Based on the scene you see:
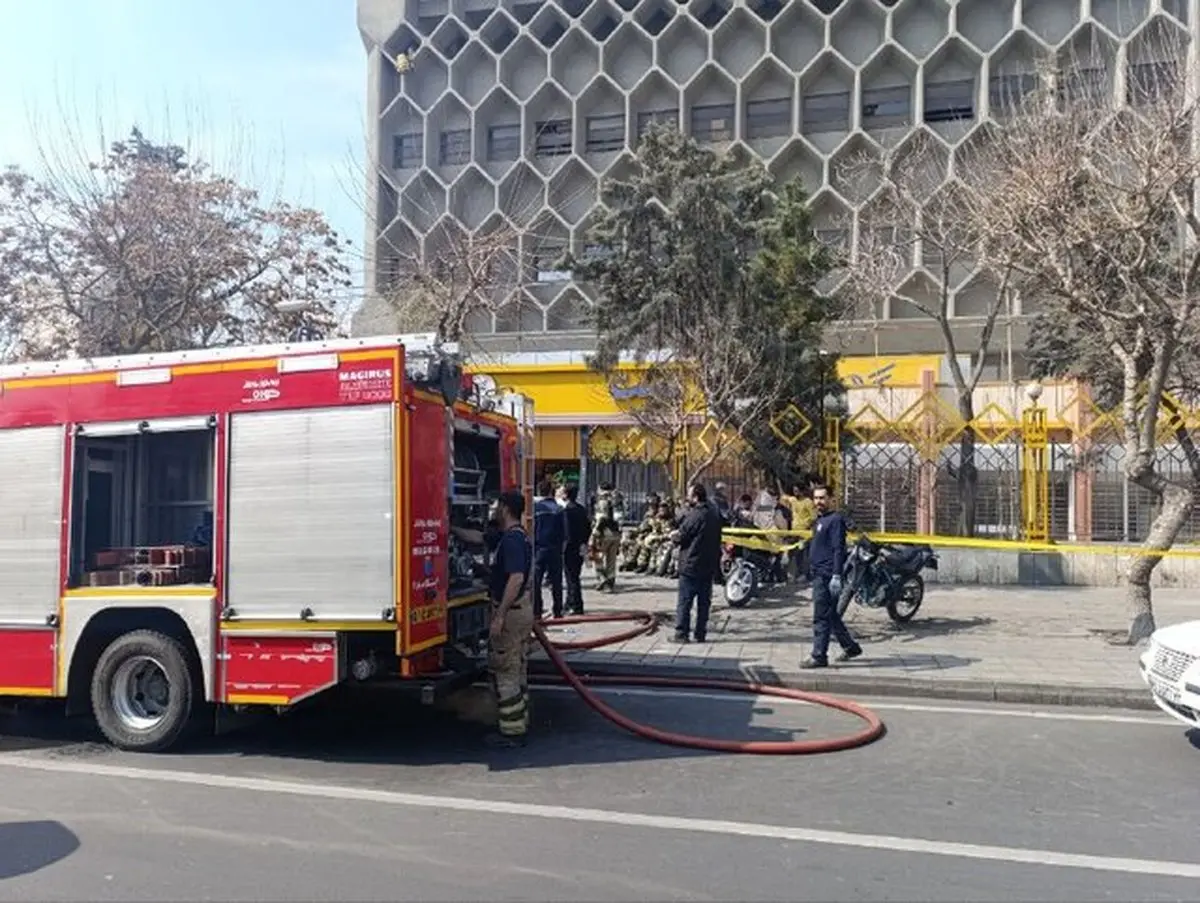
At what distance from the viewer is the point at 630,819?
5.56 m

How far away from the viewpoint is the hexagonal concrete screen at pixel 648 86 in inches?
1433

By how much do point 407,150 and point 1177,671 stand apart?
39471 mm

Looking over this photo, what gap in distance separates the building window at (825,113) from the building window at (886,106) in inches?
29.7

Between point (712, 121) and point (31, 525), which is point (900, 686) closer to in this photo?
point (31, 525)

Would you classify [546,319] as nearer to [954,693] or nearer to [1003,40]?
[1003,40]

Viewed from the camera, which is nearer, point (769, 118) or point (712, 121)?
point (769, 118)

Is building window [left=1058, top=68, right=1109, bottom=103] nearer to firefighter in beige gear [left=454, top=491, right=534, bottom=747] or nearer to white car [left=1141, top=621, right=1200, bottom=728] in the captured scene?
white car [left=1141, top=621, right=1200, bottom=728]

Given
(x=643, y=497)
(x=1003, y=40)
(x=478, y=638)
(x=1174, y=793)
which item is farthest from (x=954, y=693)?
(x=1003, y=40)

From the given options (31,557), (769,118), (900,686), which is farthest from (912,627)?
(769,118)

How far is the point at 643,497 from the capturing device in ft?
67.4

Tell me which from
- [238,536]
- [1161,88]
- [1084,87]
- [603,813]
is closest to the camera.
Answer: [603,813]

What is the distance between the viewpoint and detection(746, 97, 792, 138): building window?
129 feet

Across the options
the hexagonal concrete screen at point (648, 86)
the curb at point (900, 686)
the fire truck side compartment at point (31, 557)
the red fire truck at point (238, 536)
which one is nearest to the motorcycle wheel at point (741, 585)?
the curb at point (900, 686)

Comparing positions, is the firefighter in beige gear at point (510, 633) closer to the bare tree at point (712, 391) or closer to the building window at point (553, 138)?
the bare tree at point (712, 391)
